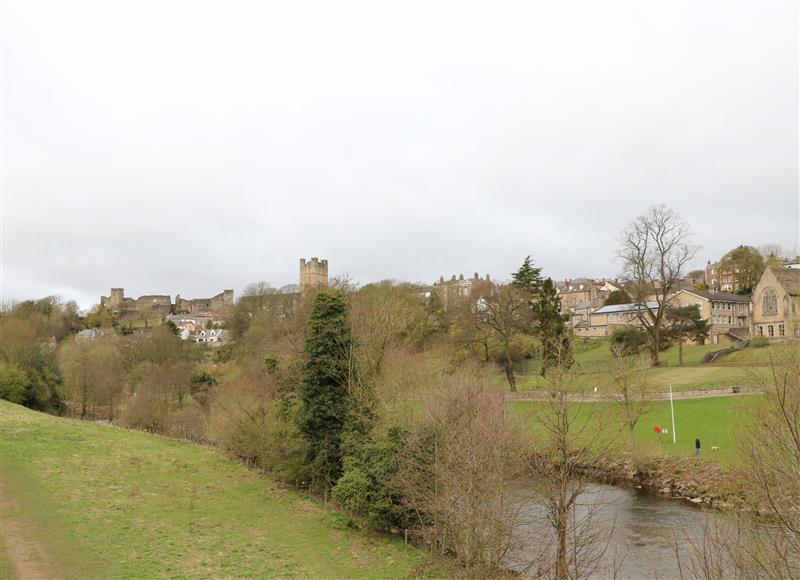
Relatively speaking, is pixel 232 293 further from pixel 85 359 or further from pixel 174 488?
pixel 174 488

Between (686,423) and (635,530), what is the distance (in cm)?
1458

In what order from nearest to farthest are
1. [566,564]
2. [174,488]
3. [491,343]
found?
[566,564] → [174,488] → [491,343]

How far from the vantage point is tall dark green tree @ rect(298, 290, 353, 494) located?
2231 centimetres

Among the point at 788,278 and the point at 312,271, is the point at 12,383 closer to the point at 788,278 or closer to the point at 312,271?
the point at 312,271

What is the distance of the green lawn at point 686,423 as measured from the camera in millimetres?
26969

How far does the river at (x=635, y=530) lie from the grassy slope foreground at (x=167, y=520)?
3747mm

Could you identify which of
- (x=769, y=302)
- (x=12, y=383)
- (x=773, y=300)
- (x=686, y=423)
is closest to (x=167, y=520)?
(x=686, y=423)

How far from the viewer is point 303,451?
2291cm

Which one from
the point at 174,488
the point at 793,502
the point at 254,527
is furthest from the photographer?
the point at 174,488

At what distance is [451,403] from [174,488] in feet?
37.6

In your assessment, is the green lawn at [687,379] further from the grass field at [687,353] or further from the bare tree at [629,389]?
the grass field at [687,353]

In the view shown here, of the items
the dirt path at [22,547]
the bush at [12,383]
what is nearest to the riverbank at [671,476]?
the dirt path at [22,547]

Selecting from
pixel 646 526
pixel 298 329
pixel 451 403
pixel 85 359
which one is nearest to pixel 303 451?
pixel 451 403

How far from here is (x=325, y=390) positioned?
22.5 metres
